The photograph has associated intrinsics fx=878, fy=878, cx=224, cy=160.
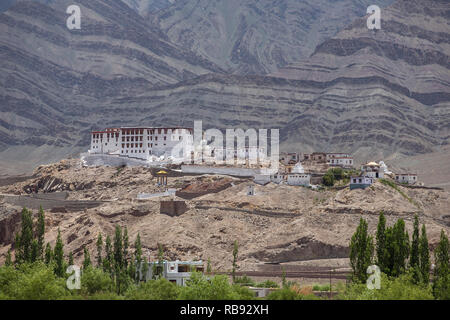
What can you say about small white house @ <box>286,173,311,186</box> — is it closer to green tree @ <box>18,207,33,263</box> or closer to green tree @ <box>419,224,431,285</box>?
green tree @ <box>18,207,33,263</box>

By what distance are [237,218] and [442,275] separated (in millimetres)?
36651

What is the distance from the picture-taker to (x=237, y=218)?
97062 millimetres

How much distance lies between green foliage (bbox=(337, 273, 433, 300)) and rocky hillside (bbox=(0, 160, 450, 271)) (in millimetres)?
25855

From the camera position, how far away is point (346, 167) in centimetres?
12662

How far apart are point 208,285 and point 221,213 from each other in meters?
42.2

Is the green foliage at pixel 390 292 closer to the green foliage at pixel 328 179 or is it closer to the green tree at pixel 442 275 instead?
the green tree at pixel 442 275

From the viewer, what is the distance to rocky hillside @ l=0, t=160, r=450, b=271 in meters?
89.7

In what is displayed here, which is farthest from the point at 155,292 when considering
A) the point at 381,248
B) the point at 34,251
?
the point at 34,251

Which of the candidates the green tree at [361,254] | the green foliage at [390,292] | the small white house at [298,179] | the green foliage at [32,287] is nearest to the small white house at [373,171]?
the small white house at [298,179]

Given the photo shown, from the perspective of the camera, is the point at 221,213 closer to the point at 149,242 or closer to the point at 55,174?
the point at 149,242

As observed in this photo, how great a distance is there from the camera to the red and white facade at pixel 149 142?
422 feet

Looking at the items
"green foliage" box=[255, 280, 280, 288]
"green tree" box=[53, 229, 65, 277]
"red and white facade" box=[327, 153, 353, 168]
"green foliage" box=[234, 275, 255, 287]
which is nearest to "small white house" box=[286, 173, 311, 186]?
"red and white facade" box=[327, 153, 353, 168]

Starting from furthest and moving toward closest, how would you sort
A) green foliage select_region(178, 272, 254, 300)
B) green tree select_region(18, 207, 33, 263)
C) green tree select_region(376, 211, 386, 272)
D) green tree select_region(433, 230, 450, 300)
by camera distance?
1. green tree select_region(18, 207, 33, 263)
2. green tree select_region(376, 211, 386, 272)
3. green tree select_region(433, 230, 450, 300)
4. green foliage select_region(178, 272, 254, 300)

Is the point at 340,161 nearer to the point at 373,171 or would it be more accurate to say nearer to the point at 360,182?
the point at 373,171
